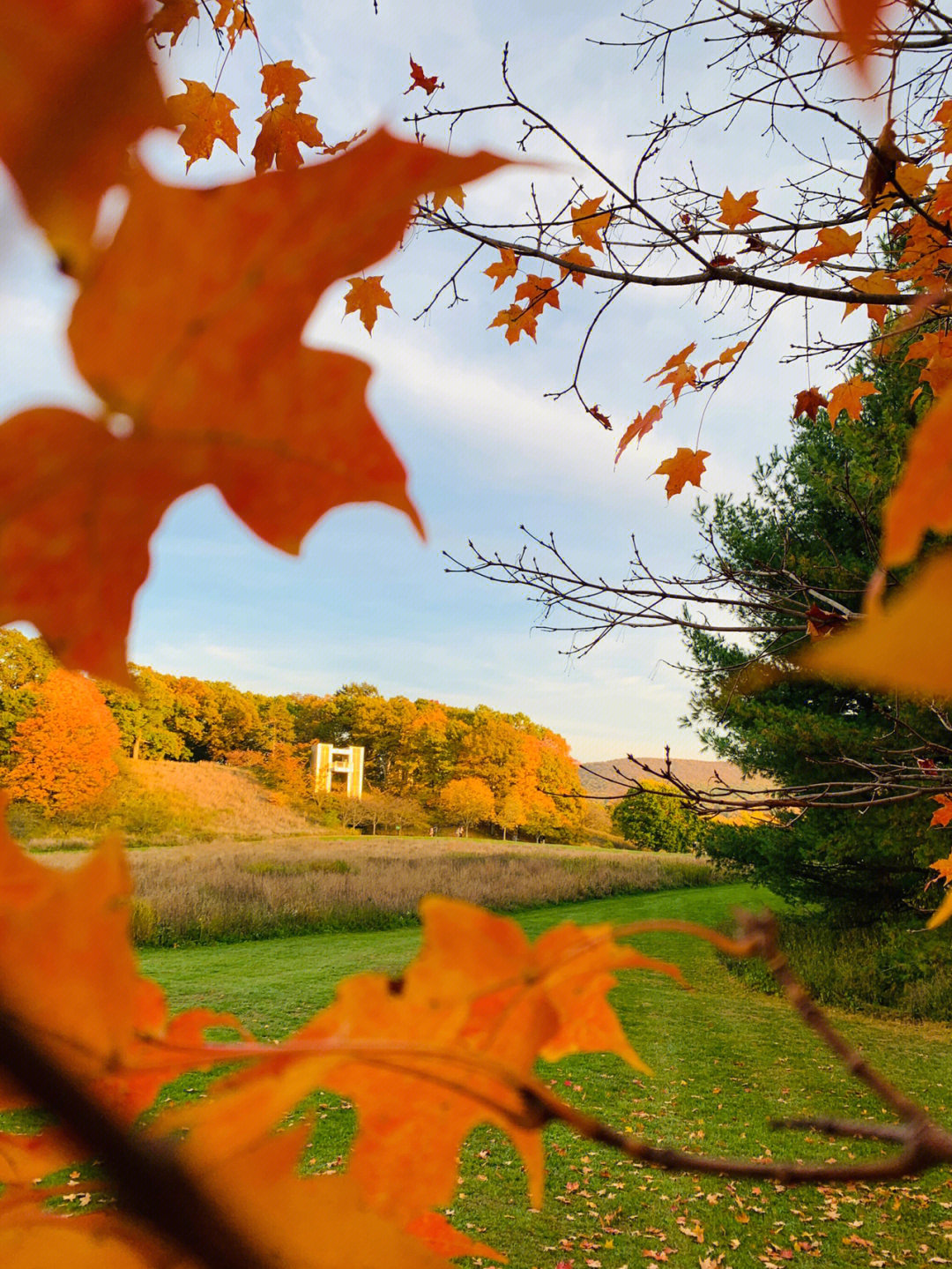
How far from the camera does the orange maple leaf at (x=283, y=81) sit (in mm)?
1648

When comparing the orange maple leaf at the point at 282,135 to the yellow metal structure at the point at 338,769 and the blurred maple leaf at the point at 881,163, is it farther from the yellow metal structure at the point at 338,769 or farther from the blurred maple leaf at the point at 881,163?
the yellow metal structure at the point at 338,769

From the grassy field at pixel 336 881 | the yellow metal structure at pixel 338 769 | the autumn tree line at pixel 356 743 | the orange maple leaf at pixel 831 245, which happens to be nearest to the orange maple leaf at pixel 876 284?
the orange maple leaf at pixel 831 245

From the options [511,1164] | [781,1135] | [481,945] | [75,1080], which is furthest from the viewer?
[781,1135]

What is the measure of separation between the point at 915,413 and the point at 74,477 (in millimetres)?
7800

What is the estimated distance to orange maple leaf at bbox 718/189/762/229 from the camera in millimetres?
1774

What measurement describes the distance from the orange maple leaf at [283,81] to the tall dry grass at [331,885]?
7821mm

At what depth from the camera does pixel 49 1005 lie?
0.55ft

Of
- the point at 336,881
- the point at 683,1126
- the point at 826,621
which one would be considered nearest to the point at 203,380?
the point at 826,621

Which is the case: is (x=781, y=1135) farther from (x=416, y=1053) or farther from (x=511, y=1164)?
(x=416, y=1053)

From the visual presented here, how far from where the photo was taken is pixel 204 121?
1.65m

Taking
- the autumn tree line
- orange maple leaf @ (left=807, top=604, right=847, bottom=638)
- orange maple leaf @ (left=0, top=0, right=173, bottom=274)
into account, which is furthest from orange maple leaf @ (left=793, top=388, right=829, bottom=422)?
the autumn tree line

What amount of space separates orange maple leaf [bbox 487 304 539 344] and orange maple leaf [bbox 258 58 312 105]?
684mm

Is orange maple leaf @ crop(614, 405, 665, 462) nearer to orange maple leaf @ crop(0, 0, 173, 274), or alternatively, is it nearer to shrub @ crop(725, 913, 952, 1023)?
orange maple leaf @ crop(0, 0, 173, 274)

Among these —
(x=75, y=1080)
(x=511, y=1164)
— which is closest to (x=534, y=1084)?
(x=75, y=1080)
